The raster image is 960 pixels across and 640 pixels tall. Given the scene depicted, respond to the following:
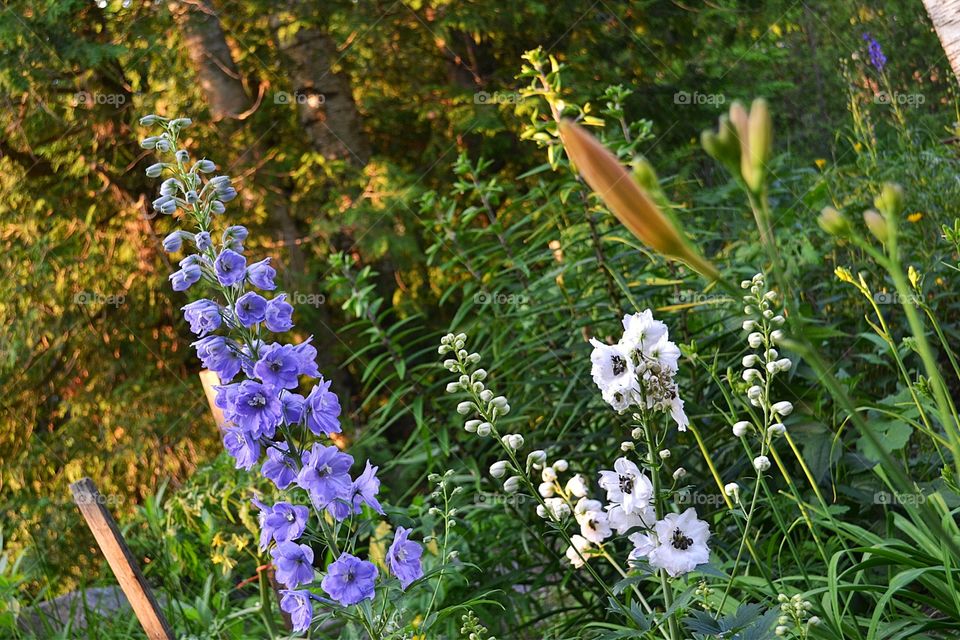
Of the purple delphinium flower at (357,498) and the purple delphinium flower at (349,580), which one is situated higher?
the purple delphinium flower at (357,498)

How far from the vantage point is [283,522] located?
1.61 meters

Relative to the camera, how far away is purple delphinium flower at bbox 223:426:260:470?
157 centimetres

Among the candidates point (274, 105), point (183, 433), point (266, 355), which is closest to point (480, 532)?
point (266, 355)

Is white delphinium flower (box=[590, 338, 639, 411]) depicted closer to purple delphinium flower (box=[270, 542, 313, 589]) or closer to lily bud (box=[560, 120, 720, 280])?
purple delphinium flower (box=[270, 542, 313, 589])

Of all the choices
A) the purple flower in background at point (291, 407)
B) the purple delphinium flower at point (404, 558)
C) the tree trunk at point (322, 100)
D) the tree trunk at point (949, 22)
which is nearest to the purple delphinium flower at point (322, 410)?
the purple flower in background at point (291, 407)

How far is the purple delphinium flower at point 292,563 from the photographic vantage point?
5.14 feet

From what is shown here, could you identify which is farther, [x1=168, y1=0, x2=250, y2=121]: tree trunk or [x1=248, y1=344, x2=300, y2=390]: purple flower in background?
[x1=168, y1=0, x2=250, y2=121]: tree trunk

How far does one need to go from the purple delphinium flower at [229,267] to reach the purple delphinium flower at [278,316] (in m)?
0.07

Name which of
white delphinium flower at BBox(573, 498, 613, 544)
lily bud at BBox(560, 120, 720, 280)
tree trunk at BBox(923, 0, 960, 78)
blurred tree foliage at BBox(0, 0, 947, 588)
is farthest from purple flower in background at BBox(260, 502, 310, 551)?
blurred tree foliage at BBox(0, 0, 947, 588)

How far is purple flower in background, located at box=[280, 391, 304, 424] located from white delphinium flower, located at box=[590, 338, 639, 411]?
498 mm

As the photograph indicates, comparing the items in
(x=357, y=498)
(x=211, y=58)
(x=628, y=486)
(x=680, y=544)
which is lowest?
(x=680, y=544)

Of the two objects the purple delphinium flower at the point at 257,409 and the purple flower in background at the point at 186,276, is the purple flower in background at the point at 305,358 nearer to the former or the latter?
the purple delphinium flower at the point at 257,409

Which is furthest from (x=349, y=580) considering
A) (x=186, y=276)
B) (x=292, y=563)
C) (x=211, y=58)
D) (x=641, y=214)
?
(x=211, y=58)

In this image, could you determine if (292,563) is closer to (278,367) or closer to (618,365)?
(278,367)
